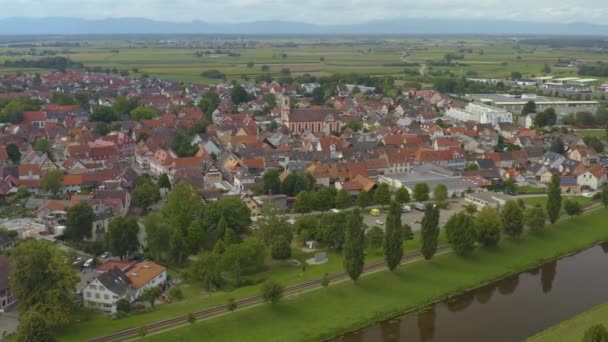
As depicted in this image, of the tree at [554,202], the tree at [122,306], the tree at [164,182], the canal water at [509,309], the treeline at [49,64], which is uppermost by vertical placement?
the treeline at [49,64]

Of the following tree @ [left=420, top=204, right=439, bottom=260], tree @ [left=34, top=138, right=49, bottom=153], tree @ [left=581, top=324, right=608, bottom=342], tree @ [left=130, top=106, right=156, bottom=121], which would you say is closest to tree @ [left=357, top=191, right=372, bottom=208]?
tree @ [left=420, top=204, right=439, bottom=260]

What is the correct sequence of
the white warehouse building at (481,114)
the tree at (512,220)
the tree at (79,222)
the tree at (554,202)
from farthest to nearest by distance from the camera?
1. the white warehouse building at (481,114)
2. the tree at (554,202)
3. the tree at (512,220)
4. the tree at (79,222)

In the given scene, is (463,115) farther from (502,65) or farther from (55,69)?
(55,69)

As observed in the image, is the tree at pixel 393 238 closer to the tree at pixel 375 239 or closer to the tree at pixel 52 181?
the tree at pixel 375 239

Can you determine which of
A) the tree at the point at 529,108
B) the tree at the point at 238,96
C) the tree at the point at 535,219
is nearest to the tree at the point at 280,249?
the tree at the point at 535,219

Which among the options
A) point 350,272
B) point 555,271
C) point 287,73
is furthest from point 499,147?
point 287,73

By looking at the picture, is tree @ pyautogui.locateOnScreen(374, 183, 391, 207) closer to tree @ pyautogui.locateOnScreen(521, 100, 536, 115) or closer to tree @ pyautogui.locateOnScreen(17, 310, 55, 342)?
tree @ pyautogui.locateOnScreen(17, 310, 55, 342)
